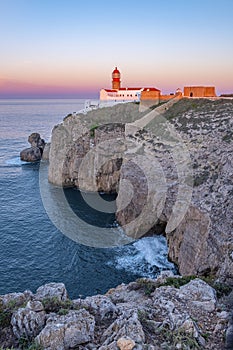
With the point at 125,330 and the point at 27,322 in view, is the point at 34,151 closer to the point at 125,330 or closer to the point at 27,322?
the point at 27,322

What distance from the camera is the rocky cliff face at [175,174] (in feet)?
63.9

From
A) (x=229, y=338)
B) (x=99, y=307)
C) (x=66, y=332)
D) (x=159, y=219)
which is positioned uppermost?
(x=66, y=332)

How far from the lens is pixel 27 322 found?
7.56 metres

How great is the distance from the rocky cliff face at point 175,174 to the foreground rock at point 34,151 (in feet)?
37.9

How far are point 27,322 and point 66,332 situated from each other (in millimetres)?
1186

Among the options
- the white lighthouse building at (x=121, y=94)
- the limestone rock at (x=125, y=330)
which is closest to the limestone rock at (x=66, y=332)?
the limestone rock at (x=125, y=330)

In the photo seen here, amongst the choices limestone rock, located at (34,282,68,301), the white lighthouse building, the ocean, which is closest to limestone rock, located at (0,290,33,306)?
limestone rock, located at (34,282,68,301)

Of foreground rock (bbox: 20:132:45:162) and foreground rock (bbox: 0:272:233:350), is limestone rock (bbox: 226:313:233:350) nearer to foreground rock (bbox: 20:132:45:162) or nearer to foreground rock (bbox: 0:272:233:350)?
foreground rock (bbox: 0:272:233:350)

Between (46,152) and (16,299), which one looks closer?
(16,299)

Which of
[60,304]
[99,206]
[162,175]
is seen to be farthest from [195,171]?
[60,304]

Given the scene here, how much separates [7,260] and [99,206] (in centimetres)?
1560

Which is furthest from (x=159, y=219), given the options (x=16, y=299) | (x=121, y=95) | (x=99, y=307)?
(x=121, y=95)

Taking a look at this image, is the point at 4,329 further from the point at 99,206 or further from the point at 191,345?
the point at 99,206

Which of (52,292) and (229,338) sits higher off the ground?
(229,338)
